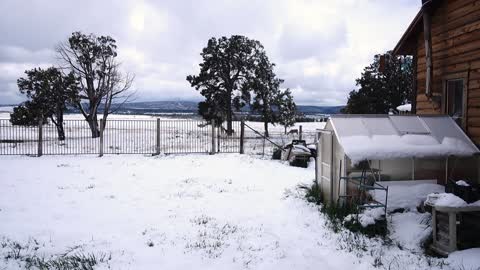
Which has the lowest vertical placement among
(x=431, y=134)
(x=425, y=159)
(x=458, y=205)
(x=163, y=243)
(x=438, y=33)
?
(x=163, y=243)

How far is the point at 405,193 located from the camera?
674 centimetres

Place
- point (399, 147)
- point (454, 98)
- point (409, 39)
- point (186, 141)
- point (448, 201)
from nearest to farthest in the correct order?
point (448, 201) < point (399, 147) < point (454, 98) < point (409, 39) < point (186, 141)

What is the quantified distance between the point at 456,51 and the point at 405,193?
3931 millimetres

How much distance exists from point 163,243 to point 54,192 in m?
4.96

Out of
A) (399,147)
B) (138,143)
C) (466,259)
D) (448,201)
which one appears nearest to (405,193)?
(399,147)

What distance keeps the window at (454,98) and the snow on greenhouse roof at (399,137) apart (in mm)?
502

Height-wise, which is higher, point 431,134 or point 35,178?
point 431,134

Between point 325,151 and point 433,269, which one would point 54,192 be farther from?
point 433,269

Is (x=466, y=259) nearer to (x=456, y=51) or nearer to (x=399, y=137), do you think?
(x=399, y=137)

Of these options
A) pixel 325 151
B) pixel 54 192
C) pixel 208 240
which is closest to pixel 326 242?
pixel 208 240

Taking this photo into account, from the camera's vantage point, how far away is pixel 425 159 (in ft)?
23.0

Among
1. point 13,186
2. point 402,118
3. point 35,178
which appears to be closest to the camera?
point 402,118

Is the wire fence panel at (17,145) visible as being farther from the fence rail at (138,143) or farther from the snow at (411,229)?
the snow at (411,229)

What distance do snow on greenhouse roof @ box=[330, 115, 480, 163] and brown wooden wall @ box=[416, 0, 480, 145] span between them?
0.62 metres
